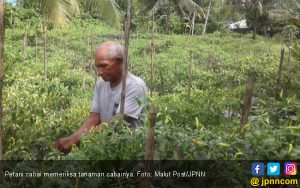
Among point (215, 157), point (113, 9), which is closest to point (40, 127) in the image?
point (215, 157)

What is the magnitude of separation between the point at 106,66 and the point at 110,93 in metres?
0.22

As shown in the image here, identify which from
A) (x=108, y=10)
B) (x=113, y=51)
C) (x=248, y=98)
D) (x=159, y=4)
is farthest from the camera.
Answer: (x=159, y=4)

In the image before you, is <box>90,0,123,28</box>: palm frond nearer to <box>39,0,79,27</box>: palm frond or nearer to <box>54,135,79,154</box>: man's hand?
<box>39,0,79,27</box>: palm frond

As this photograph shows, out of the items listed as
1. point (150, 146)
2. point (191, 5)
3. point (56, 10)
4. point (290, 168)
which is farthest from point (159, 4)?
point (150, 146)

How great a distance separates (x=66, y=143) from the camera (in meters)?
2.35

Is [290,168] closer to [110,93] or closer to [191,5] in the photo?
[110,93]

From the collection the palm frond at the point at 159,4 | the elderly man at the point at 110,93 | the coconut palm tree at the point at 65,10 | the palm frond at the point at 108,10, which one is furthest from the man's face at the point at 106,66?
the palm frond at the point at 159,4

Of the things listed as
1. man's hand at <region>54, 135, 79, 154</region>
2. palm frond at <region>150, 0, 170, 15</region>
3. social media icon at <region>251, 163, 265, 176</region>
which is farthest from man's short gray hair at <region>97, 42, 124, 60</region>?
palm frond at <region>150, 0, 170, 15</region>

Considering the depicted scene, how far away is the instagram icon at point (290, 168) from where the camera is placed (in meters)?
1.83

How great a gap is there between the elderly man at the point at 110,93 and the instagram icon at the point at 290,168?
2.88 ft

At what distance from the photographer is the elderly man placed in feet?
8.04

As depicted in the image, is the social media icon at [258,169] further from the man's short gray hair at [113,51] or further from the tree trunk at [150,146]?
the man's short gray hair at [113,51]

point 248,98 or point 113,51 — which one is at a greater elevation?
point 113,51

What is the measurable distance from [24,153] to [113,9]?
18.1ft
